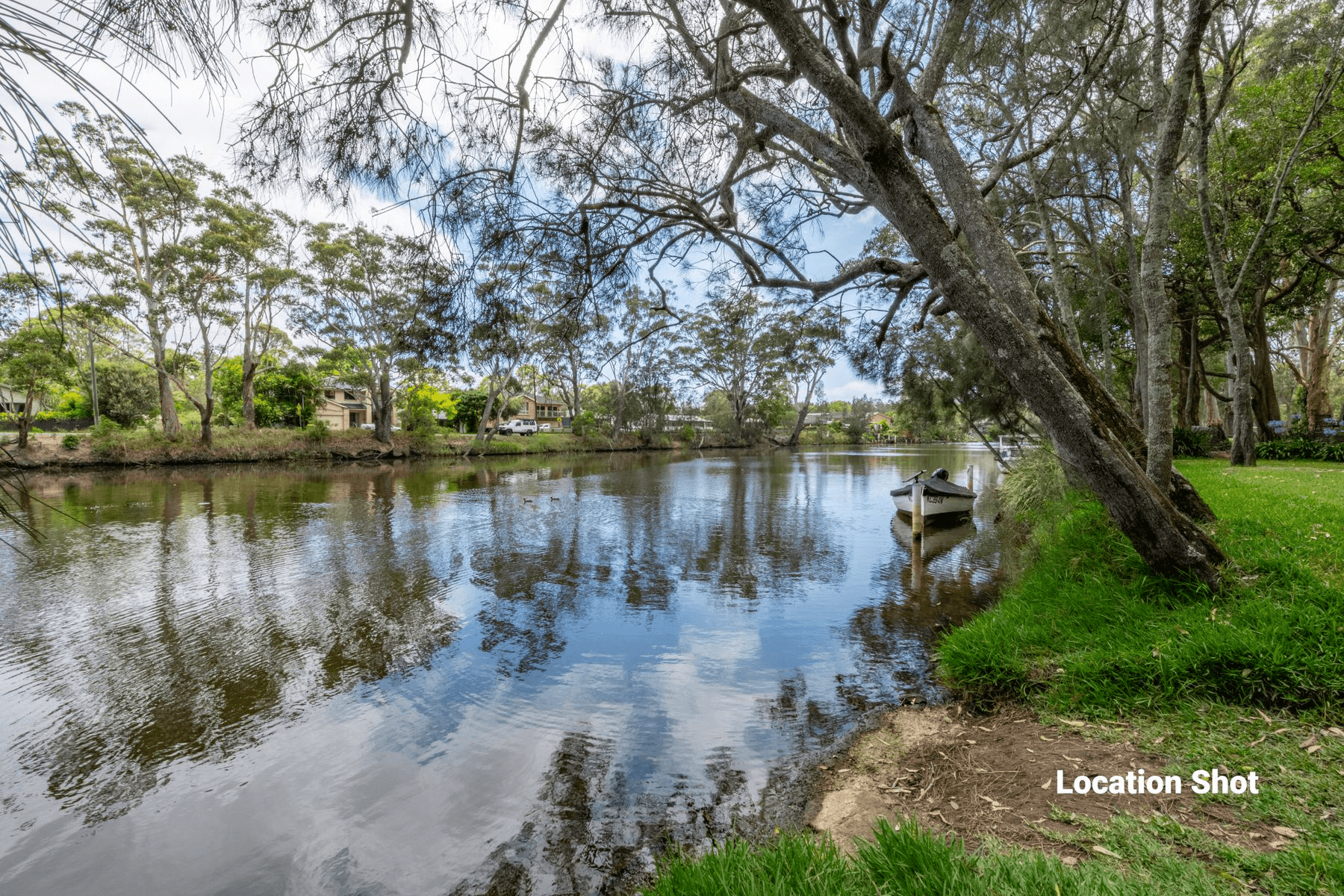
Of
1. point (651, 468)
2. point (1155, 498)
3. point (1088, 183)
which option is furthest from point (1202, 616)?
point (651, 468)

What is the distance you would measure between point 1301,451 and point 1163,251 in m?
12.5

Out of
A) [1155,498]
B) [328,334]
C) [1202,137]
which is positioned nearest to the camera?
[1155,498]

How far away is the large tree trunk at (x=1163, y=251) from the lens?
3.87 m

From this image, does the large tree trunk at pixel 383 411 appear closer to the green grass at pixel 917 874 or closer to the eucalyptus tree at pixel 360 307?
the eucalyptus tree at pixel 360 307

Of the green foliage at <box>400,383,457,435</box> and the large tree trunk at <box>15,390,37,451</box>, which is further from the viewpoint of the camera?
the green foliage at <box>400,383,457,435</box>

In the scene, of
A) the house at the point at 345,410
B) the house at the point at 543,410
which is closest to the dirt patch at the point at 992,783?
the house at the point at 345,410

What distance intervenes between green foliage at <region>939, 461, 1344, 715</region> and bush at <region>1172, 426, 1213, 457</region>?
34.8ft

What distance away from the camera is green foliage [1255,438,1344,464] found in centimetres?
1100

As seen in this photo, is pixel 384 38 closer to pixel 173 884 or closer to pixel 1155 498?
pixel 173 884

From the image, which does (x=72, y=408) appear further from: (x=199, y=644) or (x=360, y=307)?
(x=199, y=644)

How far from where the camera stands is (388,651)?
200 inches

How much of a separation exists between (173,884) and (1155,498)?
5.81 metres

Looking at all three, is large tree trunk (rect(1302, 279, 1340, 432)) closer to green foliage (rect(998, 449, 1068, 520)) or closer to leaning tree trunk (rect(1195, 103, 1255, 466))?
leaning tree trunk (rect(1195, 103, 1255, 466))

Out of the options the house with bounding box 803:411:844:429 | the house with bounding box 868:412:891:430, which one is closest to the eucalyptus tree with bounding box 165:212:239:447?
the house with bounding box 803:411:844:429
